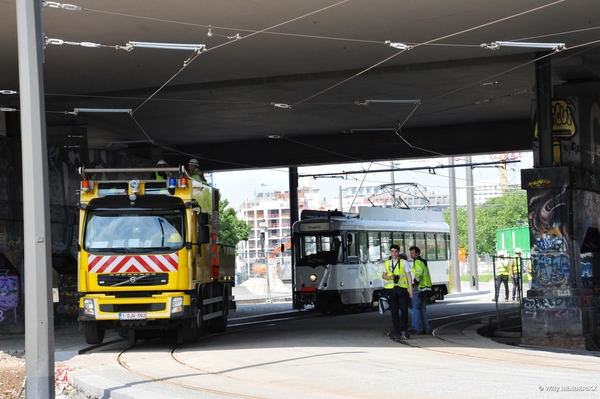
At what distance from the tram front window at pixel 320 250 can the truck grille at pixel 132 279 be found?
13.1 metres

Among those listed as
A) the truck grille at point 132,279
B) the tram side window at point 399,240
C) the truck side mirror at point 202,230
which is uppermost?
the truck side mirror at point 202,230

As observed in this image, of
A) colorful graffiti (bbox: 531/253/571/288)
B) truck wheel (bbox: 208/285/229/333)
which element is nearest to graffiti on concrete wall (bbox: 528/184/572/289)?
colorful graffiti (bbox: 531/253/571/288)

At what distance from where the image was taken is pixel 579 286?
19.6 m

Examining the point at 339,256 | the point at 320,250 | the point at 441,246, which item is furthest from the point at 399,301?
the point at 441,246

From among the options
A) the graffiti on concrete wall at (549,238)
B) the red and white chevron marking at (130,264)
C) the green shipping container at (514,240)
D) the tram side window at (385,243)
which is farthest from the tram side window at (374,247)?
the green shipping container at (514,240)

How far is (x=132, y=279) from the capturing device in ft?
53.4

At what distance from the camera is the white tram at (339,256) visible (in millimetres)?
28844

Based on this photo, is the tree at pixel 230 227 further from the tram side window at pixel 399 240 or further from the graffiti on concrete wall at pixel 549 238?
the graffiti on concrete wall at pixel 549 238

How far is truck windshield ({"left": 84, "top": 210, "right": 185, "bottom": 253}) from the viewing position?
1650cm

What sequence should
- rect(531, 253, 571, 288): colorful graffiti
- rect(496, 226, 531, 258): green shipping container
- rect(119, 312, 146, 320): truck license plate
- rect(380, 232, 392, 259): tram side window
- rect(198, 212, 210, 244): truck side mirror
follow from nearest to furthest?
rect(119, 312, 146, 320): truck license plate
rect(198, 212, 210, 244): truck side mirror
rect(531, 253, 571, 288): colorful graffiti
rect(380, 232, 392, 259): tram side window
rect(496, 226, 531, 258): green shipping container

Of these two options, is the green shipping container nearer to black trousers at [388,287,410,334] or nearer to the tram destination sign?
the tram destination sign

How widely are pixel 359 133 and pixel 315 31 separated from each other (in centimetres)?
1636

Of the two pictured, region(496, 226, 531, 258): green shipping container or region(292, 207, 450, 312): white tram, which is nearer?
region(292, 207, 450, 312): white tram

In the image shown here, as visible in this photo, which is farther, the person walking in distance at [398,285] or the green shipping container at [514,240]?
the green shipping container at [514,240]
